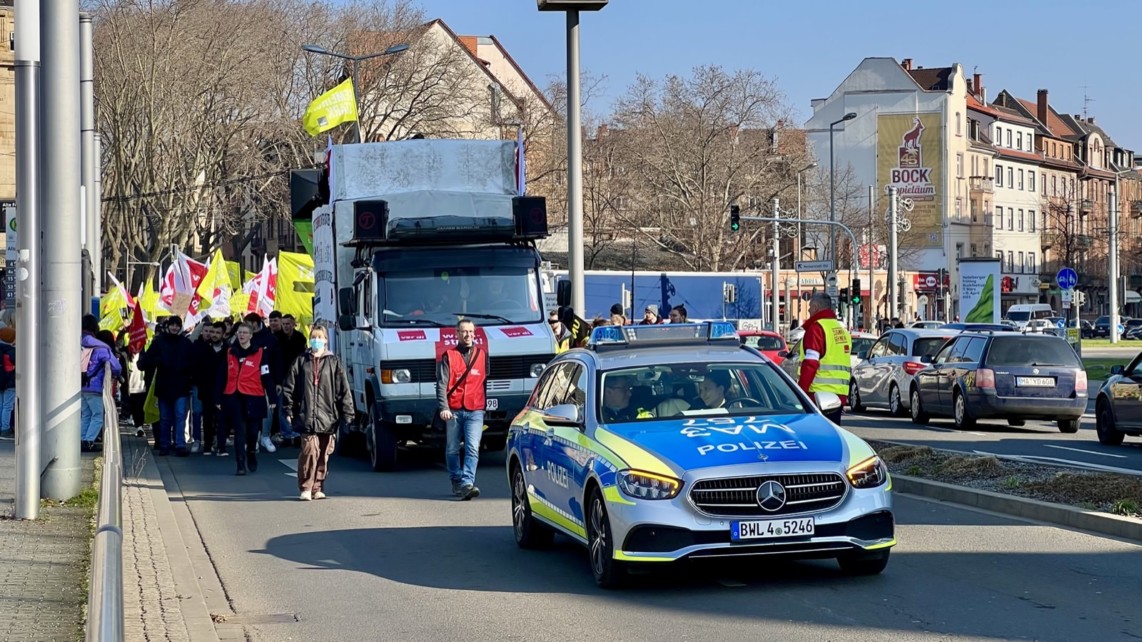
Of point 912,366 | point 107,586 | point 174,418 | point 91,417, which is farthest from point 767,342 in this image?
point 107,586

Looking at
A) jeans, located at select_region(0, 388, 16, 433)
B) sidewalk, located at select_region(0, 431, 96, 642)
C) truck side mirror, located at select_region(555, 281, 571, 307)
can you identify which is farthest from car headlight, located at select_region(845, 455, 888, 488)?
jeans, located at select_region(0, 388, 16, 433)

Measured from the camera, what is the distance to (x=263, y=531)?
13.7 meters

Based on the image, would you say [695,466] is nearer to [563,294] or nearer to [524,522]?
[524,522]

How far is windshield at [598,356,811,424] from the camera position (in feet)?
35.1

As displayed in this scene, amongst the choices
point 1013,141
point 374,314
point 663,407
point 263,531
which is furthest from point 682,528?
point 1013,141

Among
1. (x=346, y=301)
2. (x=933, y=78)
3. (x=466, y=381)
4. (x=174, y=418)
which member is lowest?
(x=174, y=418)

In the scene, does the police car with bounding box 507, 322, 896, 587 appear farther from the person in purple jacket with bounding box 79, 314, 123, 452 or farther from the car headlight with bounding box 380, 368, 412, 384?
the person in purple jacket with bounding box 79, 314, 123, 452

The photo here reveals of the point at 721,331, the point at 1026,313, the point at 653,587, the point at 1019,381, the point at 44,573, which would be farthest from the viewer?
the point at 1026,313

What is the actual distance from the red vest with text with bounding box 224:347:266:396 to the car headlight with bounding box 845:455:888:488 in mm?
10301

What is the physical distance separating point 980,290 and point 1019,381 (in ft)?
91.5

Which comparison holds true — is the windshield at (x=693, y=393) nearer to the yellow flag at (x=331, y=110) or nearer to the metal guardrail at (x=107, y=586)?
the metal guardrail at (x=107, y=586)

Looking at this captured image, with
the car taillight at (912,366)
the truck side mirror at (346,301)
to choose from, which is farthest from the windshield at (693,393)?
the car taillight at (912,366)

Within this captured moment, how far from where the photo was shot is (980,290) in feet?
169

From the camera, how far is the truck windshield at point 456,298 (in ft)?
63.1
